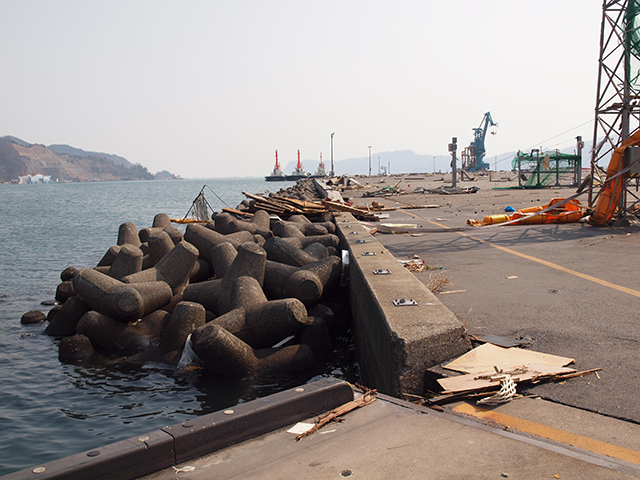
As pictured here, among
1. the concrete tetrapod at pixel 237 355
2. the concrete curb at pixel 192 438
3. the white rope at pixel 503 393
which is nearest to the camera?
the concrete curb at pixel 192 438

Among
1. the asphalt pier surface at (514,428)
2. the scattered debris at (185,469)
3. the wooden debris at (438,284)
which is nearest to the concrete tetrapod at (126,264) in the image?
the wooden debris at (438,284)

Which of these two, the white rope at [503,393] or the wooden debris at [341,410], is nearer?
the wooden debris at [341,410]

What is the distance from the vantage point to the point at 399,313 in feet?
15.7

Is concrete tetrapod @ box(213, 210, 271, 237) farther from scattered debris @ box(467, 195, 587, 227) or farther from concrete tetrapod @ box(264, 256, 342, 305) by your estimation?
scattered debris @ box(467, 195, 587, 227)

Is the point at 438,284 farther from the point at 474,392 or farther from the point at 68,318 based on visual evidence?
the point at 68,318

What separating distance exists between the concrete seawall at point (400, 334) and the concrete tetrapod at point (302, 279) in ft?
3.54

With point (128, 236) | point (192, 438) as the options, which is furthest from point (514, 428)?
point (128, 236)

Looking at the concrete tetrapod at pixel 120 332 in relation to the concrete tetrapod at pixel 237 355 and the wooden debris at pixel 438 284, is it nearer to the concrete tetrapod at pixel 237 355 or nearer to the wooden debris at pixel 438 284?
the concrete tetrapod at pixel 237 355

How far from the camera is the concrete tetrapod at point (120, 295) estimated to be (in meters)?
7.84

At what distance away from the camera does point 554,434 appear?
10.3 feet

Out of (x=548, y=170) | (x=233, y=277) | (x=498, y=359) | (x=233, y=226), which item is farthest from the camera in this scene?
(x=548, y=170)

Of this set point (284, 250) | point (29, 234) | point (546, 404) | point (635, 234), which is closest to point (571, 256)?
point (635, 234)

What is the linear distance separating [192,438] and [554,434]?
2095mm

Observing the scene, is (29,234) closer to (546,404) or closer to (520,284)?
(520,284)
